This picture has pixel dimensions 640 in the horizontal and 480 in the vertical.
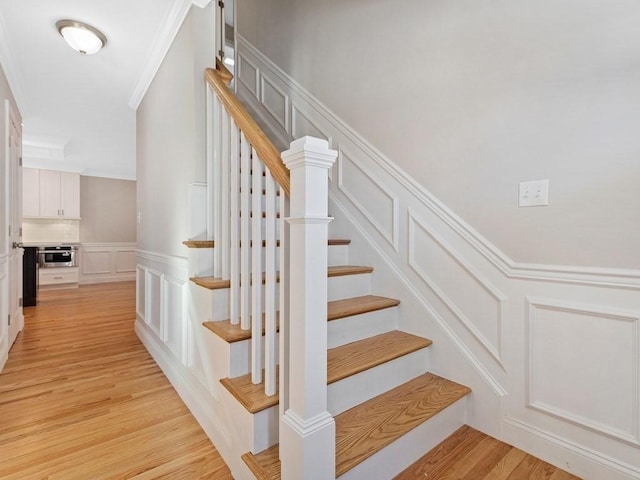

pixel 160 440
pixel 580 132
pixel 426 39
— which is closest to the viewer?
pixel 580 132

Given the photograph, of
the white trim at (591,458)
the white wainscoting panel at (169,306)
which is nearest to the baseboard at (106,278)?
the white wainscoting panel at (169,306)

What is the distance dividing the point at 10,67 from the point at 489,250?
3.91 metres

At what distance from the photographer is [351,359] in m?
1.44

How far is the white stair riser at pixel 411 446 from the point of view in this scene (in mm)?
1114

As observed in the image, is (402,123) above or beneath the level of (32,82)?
beneath

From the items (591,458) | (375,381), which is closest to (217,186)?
(375,381)

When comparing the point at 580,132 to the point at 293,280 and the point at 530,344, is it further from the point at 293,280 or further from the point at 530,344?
the point at 293,280

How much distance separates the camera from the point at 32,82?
118 inches

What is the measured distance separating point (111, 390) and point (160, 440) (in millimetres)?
757

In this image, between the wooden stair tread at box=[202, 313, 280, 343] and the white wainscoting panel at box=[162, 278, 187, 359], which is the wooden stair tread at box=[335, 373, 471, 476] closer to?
the wooden stair tread at box=[202, 313, 280, 343]

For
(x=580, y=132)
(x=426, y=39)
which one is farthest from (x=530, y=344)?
(x=426, y=39)

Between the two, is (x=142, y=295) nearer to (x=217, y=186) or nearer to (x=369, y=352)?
(x=217, y=186)

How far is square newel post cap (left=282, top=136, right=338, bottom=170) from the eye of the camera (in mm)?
933

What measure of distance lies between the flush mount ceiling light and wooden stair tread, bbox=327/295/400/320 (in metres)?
2.48
